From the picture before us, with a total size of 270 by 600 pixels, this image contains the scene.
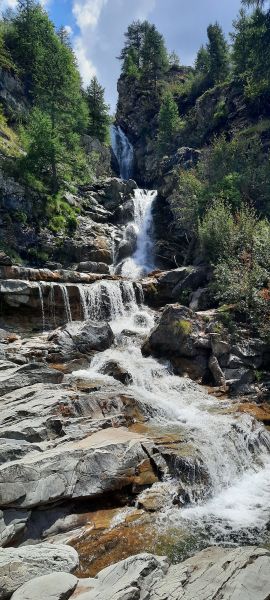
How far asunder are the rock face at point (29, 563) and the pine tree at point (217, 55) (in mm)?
67010

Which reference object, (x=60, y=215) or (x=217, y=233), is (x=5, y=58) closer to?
(x=60, y=215)

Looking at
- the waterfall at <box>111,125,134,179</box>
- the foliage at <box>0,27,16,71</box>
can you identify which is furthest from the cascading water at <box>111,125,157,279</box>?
the foliage at <box>0,27,16,71</box>

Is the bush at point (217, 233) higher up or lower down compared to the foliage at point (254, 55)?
lower down

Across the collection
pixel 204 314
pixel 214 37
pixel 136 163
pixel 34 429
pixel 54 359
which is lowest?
pixel 34 429

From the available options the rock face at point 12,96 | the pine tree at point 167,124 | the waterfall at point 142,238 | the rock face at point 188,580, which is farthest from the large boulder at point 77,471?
the pine tree at point 167,124

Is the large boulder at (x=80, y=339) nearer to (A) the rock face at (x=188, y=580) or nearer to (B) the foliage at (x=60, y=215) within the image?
(A) the rock face at (x=188, y=580)

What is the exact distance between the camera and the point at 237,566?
565 cm

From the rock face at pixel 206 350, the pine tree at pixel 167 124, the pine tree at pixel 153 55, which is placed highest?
the pine tree at pixel 153 55

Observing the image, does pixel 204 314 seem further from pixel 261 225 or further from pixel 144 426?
pixel 144 426

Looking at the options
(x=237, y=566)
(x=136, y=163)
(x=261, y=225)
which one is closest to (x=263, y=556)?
(x=237, y=566)

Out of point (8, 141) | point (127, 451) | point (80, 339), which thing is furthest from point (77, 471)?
point (8, 141)

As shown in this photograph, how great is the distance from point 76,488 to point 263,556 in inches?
181

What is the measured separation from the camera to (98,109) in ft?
188

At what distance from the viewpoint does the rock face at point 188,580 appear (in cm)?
503
